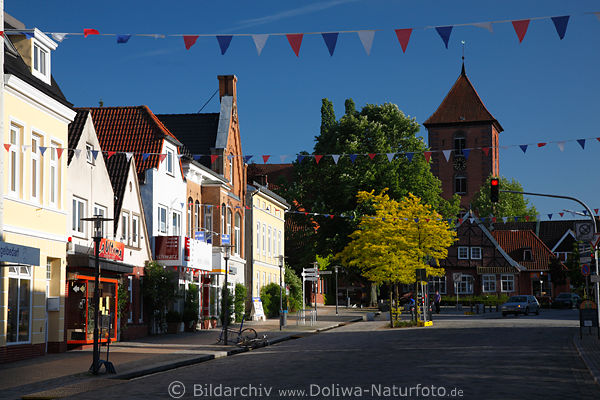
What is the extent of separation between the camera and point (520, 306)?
55.8 m

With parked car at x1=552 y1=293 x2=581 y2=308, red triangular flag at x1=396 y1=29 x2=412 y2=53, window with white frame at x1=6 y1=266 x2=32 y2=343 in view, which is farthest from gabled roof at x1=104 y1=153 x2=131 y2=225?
parked car at x1=552 y1=293 x2=581 y2=308

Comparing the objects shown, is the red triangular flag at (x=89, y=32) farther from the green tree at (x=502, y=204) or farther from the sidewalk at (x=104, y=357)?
the green tree at (x=502, y=204)

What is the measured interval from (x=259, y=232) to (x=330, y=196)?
10995mm

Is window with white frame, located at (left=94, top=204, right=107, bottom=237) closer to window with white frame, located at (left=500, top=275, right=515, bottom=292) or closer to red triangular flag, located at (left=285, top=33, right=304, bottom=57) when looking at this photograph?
red triangular flag, located at (left=285, top=33, right=304, bottom=57)

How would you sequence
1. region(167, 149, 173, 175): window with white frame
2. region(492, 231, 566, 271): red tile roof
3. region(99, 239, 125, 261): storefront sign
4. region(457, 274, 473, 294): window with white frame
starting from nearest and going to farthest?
region(99, 239, 125, 261): storefront sign → region(167, 149, 173, 175): window with white frame → region(457, 274, 473, 294): window with white frame → region(492, 231, 566, 271): red tile roof

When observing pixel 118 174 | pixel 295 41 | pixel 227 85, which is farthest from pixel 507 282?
pixel 295 41

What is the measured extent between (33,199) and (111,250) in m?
5.10

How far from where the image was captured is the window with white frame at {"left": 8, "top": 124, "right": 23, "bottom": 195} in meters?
22.3

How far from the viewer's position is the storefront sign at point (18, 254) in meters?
18.4

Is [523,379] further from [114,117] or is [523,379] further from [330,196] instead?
[330,196]

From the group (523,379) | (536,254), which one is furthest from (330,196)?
(523,379)

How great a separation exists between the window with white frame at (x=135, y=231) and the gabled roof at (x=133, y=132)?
90.0 inches

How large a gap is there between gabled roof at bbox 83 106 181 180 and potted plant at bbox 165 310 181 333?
5.86m

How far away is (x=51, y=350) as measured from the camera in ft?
82.5
